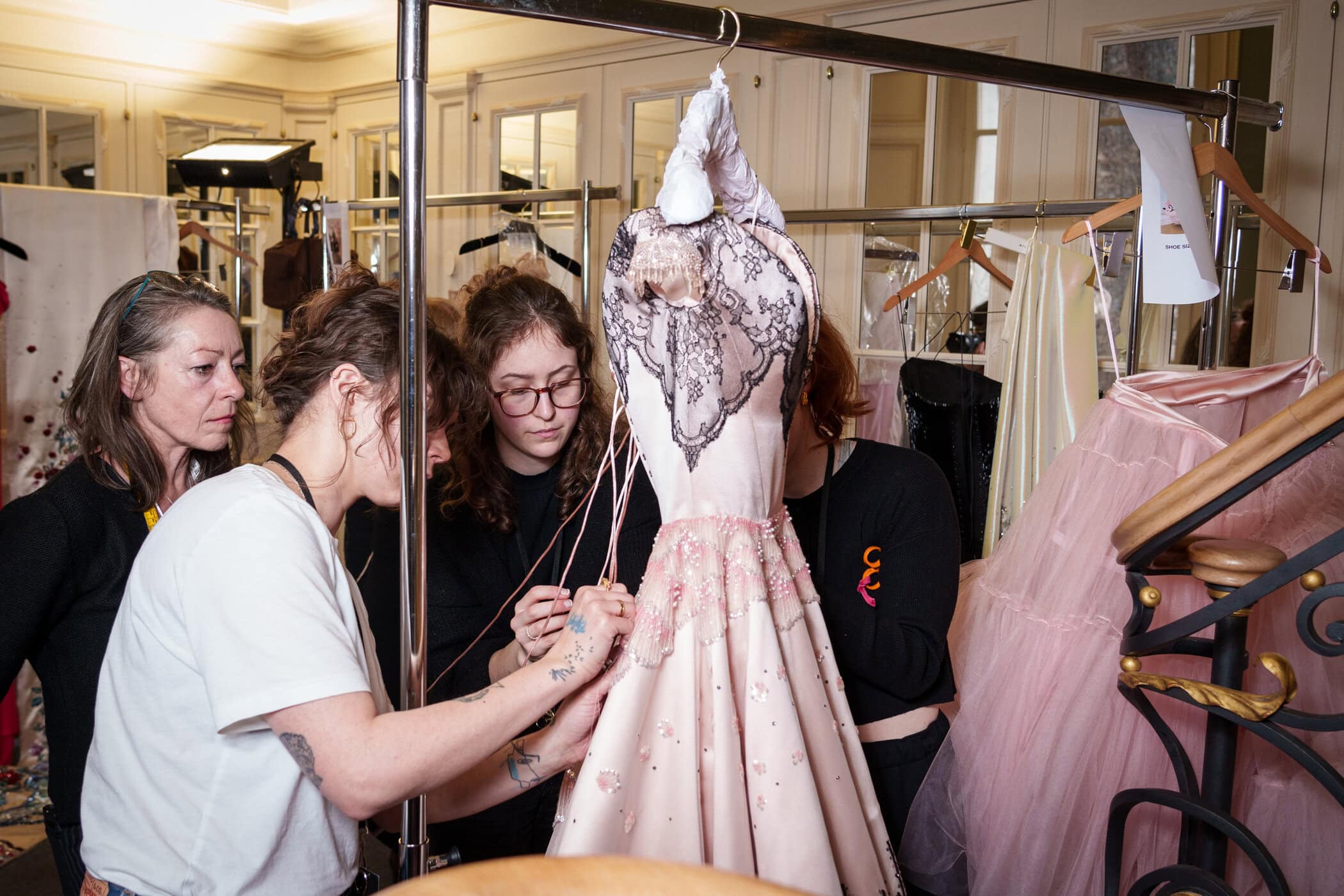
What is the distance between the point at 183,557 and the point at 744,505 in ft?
1.82

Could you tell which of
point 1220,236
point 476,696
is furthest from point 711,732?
point 1220,236

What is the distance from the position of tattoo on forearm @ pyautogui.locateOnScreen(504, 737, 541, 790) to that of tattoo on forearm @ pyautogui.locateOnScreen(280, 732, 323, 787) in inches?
11.5

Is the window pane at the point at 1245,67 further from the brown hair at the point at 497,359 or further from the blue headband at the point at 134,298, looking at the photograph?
the blue headband at the point at 134,298

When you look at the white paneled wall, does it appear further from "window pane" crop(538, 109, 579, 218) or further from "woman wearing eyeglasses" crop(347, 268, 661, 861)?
"woman wearing eyeglasses" crop(347, 268, 661, 861)

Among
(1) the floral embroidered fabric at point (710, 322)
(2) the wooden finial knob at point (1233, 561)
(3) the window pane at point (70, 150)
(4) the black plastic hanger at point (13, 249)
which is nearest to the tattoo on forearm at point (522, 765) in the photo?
(1) the floral embroidered fabric at point (710, 322)

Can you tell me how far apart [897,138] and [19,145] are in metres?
3.84

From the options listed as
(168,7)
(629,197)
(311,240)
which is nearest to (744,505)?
(629,197)

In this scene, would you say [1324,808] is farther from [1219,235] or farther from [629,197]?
[629,197]

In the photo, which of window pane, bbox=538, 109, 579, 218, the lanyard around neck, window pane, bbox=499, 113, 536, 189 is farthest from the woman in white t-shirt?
window pane, bbox=499, 113, 536, 189

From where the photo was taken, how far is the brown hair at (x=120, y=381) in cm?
156

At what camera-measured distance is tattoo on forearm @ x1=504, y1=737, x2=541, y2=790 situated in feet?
4.00

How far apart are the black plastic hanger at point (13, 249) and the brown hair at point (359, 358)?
2.31 meters

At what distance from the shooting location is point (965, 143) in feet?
10.4

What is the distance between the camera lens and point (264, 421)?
4.98ft
